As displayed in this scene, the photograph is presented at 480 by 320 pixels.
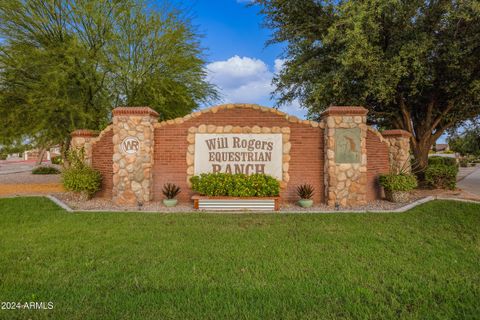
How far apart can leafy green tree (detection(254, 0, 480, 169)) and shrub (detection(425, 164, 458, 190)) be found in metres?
1.65

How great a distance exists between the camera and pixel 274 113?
33.7 feet

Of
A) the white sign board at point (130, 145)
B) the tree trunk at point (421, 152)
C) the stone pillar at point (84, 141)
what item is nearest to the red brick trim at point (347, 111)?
the white sign board at point (130, 145)

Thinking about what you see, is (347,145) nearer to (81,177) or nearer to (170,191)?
(170,191)

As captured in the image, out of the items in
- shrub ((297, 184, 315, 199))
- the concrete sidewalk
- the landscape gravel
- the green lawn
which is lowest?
the green lawn

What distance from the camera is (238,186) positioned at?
30.7ft

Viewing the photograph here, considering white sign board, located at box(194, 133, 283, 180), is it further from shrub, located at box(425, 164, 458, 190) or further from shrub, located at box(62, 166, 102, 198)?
shrub, located at box(425, 164, 458, 190)

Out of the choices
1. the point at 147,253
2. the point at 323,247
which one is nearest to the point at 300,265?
the point at 323,247

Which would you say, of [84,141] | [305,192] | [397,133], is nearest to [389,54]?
[397,133]

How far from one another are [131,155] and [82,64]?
5.24 meters

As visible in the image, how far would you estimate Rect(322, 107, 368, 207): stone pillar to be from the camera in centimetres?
966

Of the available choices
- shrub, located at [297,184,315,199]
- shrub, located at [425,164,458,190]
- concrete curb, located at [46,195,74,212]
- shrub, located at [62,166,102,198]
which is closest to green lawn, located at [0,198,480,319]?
concrete curb, located at [46,195,74,212]

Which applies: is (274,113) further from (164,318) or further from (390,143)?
(164,318)

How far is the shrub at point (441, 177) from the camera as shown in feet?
41.7

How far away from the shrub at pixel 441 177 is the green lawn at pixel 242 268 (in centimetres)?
574
